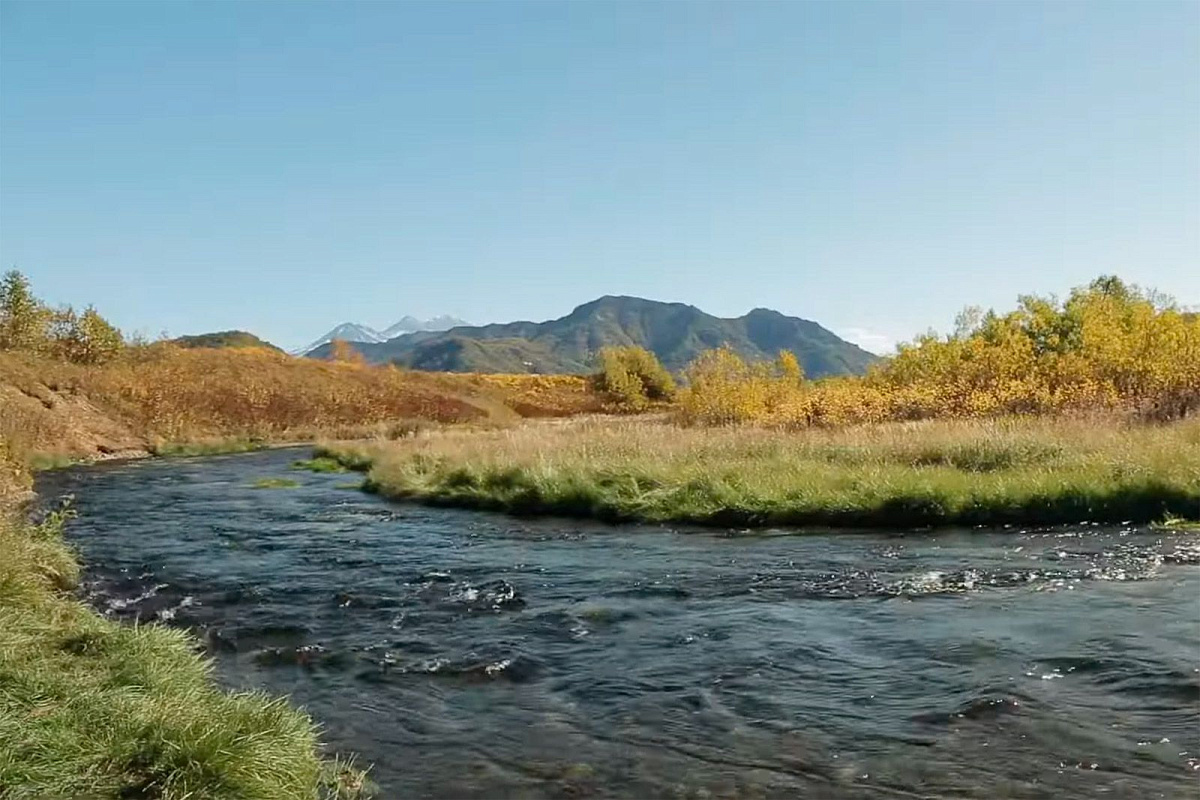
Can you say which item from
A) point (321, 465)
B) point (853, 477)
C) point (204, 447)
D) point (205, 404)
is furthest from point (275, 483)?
point (205, 404)

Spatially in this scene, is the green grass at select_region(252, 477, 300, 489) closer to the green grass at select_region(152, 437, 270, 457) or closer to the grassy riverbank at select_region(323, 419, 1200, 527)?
the grassy riverbank at select_region(323, 419, 1200, 527)

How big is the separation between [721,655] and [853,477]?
9153mm

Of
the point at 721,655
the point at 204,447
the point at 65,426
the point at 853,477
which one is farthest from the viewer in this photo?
the point at 204,447

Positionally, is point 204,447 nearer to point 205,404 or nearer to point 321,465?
point 205,404

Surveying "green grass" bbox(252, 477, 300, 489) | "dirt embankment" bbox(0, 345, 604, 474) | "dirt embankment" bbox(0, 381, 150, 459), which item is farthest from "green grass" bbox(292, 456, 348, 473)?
"dirt embankment" bbox(0, 381, 150, 459)

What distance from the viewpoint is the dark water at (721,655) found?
5863mm

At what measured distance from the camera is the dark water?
5.86 metres

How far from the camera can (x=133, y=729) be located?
532 cm

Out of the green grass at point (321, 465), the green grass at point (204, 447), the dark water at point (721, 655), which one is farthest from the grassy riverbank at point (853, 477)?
the green grass at point (204, 447)

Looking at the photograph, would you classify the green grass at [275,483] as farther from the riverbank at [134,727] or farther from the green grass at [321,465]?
the riverbank at [134,727]

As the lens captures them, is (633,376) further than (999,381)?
Yes

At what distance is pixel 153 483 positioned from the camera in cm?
2831

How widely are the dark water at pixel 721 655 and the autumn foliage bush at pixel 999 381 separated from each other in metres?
16.5

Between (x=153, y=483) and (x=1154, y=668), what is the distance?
28153 mm
